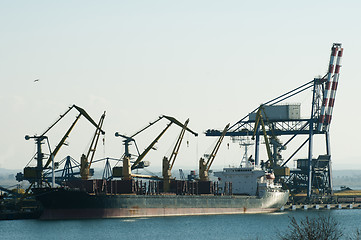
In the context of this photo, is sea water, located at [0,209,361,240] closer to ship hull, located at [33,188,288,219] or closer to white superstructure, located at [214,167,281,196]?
ship hull, located at [33,188,288,219]

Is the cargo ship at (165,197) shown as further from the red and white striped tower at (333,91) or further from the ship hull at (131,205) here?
the red and white striped tower at (333,91)

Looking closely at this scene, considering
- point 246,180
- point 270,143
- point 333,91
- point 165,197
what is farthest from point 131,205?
point 333,91

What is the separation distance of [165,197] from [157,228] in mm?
17337

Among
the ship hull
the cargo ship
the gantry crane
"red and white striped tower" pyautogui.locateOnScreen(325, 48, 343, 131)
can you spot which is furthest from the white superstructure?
"red and white striped tower" pyautogui.locateOnScreen(325, 48, 343, 131)

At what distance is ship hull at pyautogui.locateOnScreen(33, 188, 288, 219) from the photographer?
94375 mm

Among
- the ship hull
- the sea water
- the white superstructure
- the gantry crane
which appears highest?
the gantry crane

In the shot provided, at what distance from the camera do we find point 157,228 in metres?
85.3

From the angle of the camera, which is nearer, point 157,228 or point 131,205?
point 157,228

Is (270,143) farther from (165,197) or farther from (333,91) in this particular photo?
(165,197)

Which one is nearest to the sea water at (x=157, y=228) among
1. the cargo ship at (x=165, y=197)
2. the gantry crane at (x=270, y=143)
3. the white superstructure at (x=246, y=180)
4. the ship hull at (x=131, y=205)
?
the ship hull at (x=131, y=205)

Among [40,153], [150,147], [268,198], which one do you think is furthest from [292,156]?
[40,153]

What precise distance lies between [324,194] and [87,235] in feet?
209

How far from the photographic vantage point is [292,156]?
13388cm

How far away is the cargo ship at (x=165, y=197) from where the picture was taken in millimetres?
94562
